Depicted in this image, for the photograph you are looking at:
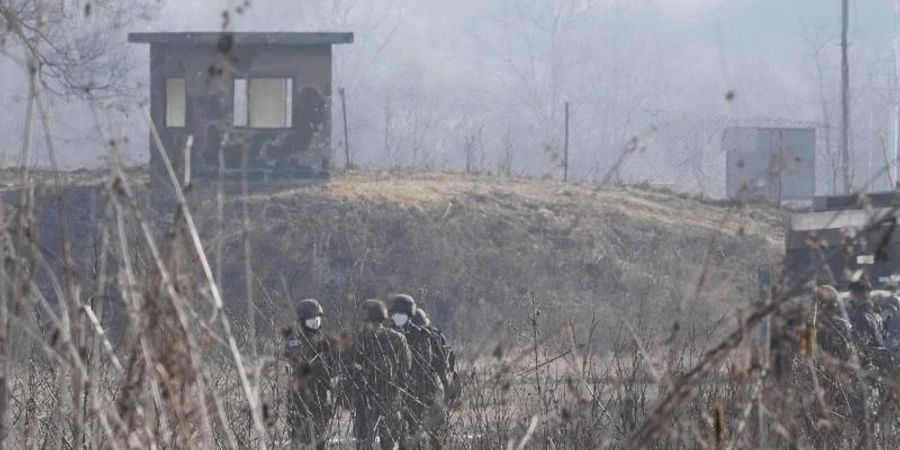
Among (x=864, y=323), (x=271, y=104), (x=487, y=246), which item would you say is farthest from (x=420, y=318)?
(x=271, y=104)

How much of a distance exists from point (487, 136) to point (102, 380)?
47.6m

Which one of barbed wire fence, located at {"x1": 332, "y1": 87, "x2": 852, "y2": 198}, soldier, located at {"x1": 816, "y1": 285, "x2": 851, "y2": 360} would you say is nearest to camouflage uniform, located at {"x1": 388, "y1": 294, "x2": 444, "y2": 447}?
soldier, located at {"x1": 816, "y1": 285, "x2": 851, "y2": 360}

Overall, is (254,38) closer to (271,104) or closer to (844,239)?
(271,104)

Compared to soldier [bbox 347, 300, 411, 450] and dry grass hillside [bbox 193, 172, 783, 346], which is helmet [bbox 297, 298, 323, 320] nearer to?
soldier [bbox 347, 300, 411, 450]

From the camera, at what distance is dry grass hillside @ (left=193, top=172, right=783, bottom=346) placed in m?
21.3

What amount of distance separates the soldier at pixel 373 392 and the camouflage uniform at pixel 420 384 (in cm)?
8

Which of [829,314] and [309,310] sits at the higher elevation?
[829,314]

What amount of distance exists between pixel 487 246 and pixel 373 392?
16654mm

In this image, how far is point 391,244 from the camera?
2266cm

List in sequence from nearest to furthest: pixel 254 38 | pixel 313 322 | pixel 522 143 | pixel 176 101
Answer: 1. pixel 313 322
2. pixel 254 38
3. pixel 176 101
4. pixel 522 143

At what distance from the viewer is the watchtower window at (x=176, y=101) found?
2416 centimetres

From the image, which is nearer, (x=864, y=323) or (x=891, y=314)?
(x=864, y=323)

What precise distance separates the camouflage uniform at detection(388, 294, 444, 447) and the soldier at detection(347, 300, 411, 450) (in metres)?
0.08

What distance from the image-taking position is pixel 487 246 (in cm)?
2316
